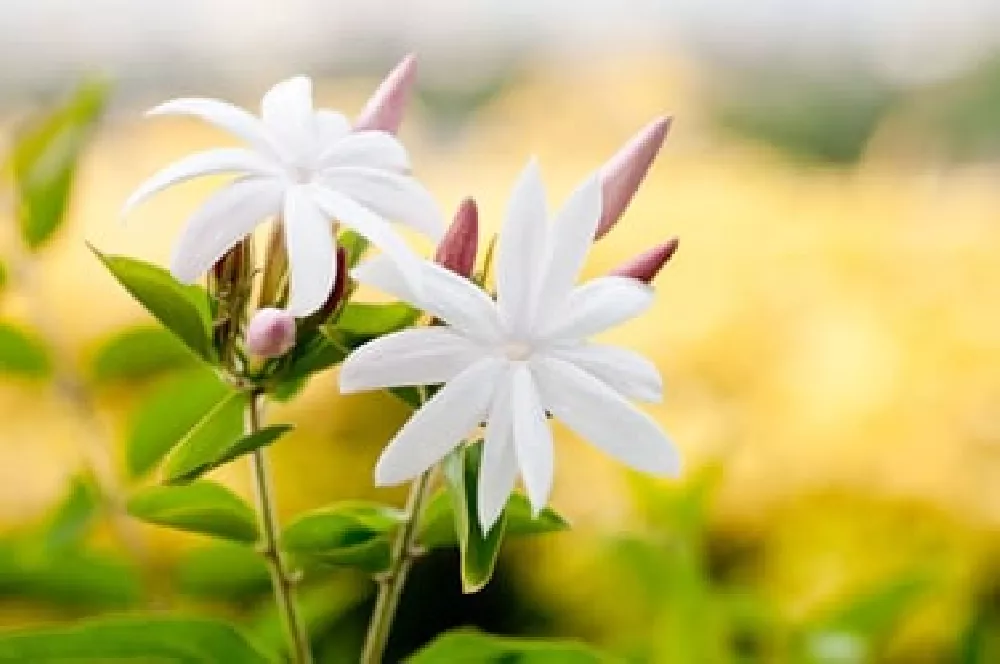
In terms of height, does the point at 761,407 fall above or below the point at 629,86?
below

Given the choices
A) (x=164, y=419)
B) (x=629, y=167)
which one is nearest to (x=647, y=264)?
(x=629, y=167)

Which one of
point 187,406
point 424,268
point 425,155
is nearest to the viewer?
point 424,268

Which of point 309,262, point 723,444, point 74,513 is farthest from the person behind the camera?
point 723,444

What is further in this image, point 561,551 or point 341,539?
point 561,551

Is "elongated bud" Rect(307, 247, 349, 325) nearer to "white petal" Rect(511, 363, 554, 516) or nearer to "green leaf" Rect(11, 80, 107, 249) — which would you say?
"white petal" Rect(511, 363, 554, 516)

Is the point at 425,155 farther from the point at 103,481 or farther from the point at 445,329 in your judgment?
the point at 445,329

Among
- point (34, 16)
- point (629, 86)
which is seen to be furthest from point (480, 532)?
point (34, 16)

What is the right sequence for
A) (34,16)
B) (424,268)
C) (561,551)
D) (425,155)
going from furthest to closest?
(34,16) → (425,155) → (561,551) → (424,268)

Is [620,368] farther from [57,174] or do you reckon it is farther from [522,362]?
[57,174]
